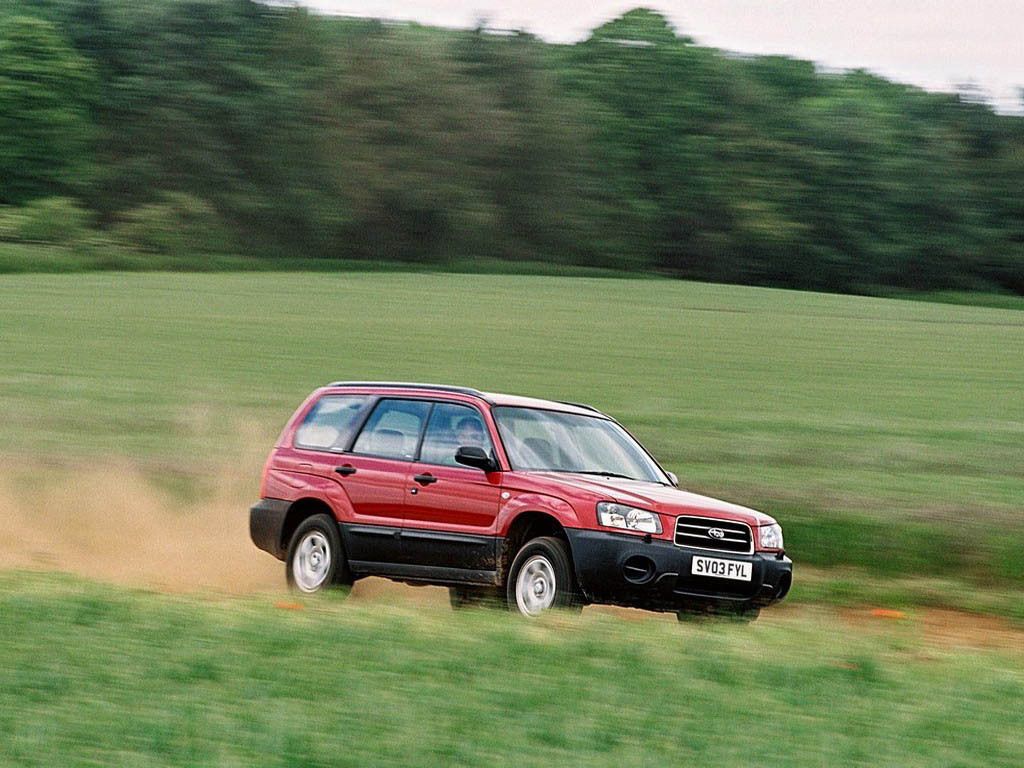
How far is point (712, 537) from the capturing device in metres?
9.91

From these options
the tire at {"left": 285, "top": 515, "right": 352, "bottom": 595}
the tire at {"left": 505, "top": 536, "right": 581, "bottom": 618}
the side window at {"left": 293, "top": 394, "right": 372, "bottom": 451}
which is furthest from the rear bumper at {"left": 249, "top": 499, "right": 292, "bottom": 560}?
the tire at {"left": 505, "top": 536, "right": 581, "bottom": 618}

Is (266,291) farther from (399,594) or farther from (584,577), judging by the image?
(584,577)

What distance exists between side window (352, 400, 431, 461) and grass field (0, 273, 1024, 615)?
4628 mm

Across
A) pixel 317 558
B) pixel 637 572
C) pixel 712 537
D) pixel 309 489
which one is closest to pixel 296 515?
pixel 309 489

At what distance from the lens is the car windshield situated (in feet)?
35.1

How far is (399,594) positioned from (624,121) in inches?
2397

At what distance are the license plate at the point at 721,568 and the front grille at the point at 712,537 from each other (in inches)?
3.7

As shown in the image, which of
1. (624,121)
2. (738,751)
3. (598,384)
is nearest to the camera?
(738,751)

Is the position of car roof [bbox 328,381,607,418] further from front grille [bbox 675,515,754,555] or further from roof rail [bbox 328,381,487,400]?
front grille [bbox 675,515,754,555]

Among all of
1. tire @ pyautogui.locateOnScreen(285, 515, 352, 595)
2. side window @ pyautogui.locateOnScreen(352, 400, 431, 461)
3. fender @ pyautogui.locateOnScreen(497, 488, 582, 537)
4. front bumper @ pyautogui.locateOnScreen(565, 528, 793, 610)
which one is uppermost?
side window @ pyautogui.locateOnScreen(352, 400, 431, 461)

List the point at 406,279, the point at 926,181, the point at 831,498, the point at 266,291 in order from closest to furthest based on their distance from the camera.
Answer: the point at 831,498, the point at 266,291, the point at 406,279, the point at 926,181

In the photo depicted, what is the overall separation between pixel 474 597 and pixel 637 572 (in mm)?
1775

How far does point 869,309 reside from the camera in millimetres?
45812

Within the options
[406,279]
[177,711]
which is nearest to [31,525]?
[177,711]
